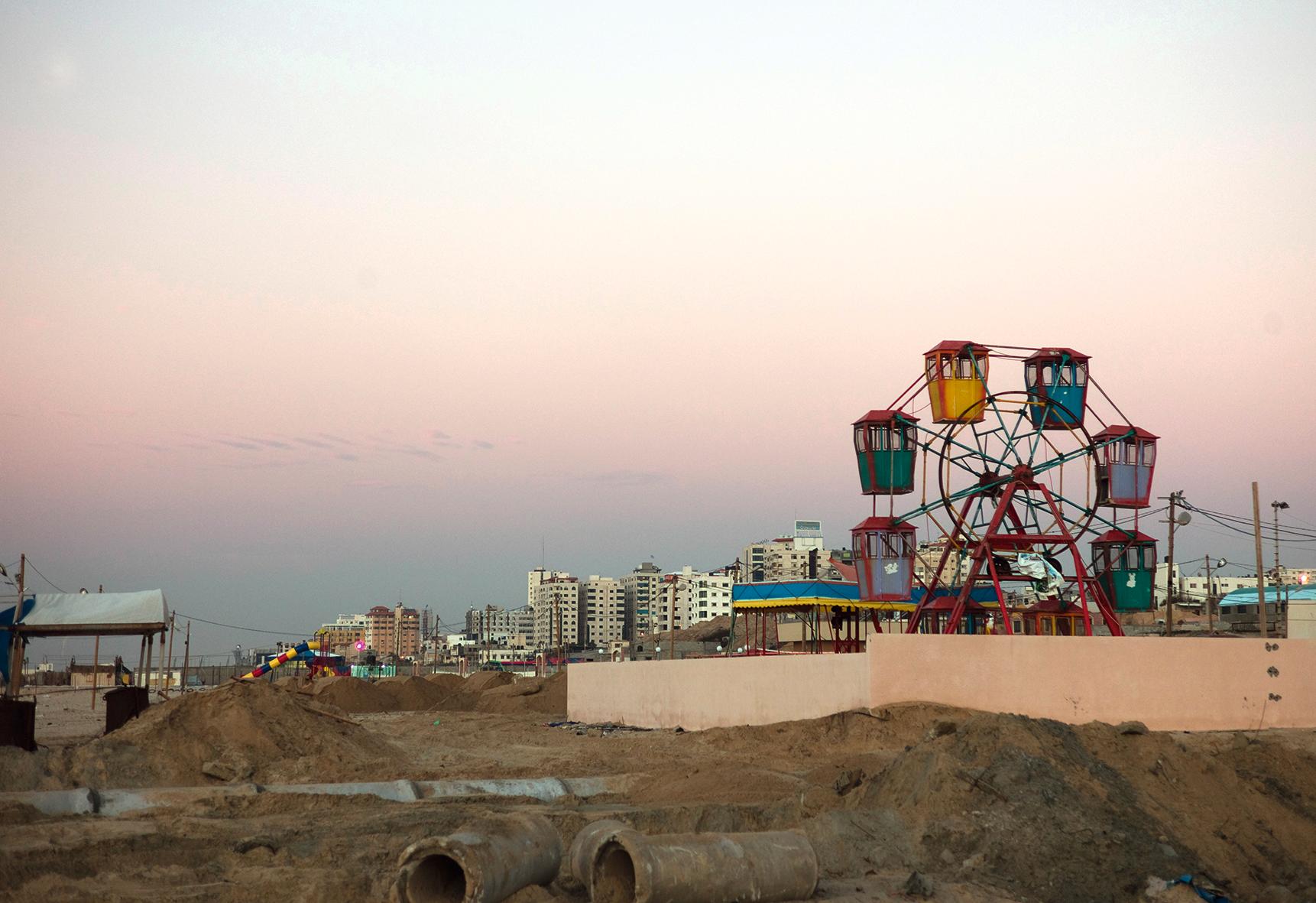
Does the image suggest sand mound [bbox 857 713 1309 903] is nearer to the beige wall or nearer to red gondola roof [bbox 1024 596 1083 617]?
the beige wall

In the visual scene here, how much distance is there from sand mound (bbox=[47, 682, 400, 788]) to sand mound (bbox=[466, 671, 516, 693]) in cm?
2840

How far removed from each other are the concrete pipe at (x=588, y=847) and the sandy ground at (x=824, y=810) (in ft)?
1.03

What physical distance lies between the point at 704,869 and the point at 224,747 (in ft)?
44.8

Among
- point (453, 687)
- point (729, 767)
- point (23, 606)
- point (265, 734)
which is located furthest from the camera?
point (453, 687)

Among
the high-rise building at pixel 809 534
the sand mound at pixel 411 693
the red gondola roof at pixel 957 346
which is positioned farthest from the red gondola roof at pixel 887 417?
the high-rise building at pixel 809 534

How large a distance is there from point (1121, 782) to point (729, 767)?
6313mm

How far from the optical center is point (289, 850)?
561 inches

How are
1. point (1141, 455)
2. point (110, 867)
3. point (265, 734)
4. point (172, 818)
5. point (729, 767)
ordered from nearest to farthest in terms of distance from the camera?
point (110, 867)
point (172, 818)
point (729, 767)
point (265, 734)
point (1141, 455)

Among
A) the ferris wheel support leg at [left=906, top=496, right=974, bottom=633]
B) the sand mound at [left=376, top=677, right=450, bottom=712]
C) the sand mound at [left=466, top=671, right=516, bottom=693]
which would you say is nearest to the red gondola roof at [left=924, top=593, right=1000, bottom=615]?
the ferris wheel support leg at [left=906, top=496, right=974, bottom=633]

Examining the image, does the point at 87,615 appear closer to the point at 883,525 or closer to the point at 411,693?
the point at 883,525

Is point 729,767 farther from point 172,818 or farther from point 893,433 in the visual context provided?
point 893,433

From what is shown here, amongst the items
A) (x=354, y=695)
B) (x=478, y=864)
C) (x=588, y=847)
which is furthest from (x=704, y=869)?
(x=354, y=695)

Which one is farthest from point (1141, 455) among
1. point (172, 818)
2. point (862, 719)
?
point (172, 818)

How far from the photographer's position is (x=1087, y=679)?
941 inches
